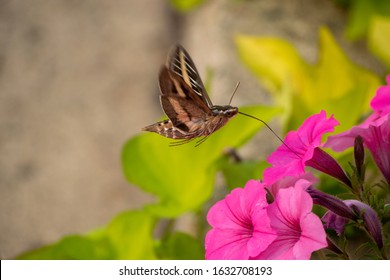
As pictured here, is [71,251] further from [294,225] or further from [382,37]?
[382,37]

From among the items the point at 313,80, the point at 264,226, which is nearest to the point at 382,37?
the point at 313,80

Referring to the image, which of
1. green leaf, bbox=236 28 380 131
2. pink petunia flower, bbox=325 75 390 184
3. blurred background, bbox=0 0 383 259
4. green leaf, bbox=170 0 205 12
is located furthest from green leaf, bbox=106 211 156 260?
green leaf, bbox=170 0 205 12

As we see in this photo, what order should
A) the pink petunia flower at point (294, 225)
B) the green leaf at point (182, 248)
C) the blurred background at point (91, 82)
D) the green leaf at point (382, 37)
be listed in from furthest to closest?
the blurred background at point (91, 82), the green leaf at point (382, 37), the green leaf at point (182, 248), the pink petunia flower at point (294, 225)

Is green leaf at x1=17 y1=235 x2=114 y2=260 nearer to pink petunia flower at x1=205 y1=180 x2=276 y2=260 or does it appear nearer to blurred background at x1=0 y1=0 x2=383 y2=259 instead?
pink petunia flower at x1=205 y1=180 x2=276 y2=260

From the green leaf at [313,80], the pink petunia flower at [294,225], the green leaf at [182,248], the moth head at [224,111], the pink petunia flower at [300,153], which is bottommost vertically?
the pink petunia flower at [294,225]

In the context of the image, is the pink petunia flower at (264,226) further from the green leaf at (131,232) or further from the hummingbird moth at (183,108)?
the green leaf at (131,232)

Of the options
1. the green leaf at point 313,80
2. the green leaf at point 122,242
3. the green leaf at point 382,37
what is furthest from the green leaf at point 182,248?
the green leaf at point 382,37

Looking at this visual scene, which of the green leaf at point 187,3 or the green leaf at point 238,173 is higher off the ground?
the green leaf at point 187,3
